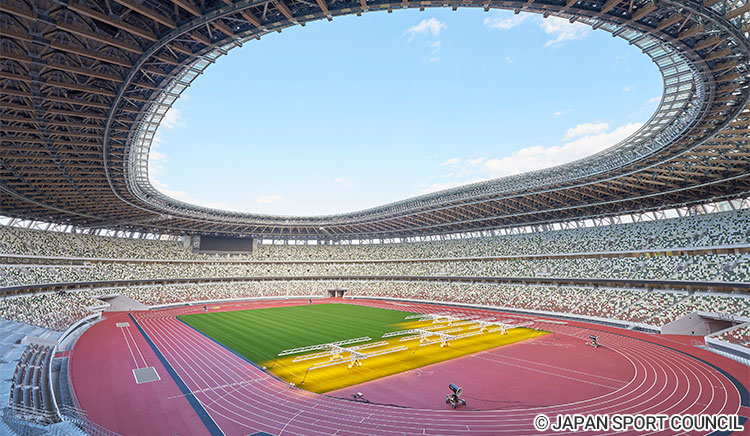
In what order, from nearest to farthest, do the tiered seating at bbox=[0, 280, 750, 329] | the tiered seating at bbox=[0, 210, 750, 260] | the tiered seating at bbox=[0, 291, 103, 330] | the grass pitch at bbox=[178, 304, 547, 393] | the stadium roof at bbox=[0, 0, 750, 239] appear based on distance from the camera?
1. the stadium roof at bbox=[0, 0, 750, 239]
2. the grass pitch at bbox=[178, 304, 547, 393]
3. the tiered seating at bbox=[0, 291, 103, 330]
4. the tiered seating at bbox=[0, 280, 750, 329]
5. the tiered seating at bbox=[0, 210, 750, 260]

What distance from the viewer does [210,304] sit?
2195 inches

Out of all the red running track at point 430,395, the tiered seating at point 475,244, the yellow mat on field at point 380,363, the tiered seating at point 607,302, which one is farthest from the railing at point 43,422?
the tiered seating at point 607,302

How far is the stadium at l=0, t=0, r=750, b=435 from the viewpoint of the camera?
12.9 metres

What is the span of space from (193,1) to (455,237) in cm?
5694

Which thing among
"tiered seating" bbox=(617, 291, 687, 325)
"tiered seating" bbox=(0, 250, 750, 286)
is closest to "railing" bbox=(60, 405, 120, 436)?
"tiered seating" bbox=(0, 250, 750, 286)

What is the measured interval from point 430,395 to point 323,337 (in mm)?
15280

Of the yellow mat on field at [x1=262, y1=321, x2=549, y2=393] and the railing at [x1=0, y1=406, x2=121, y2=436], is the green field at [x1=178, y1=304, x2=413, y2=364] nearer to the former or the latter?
the yellow mat on field at [x1=262, y1=321, x2=549, y2=393]

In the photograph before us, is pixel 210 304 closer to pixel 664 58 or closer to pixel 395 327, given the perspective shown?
pixel 395 327

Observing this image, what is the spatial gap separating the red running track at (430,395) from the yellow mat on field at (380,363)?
983 millimetres

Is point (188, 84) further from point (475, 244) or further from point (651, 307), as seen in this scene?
point (475, 244)

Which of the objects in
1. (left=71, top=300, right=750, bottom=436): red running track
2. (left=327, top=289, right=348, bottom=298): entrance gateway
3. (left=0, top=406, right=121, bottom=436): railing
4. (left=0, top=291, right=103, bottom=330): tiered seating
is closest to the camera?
(left=0, top=406, right=121, bottom=436): railing

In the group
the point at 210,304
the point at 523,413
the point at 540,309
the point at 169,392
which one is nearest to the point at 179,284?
the point at 210,304

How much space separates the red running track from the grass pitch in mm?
1334

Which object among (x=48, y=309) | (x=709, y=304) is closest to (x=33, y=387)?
(x=48, y=309)
